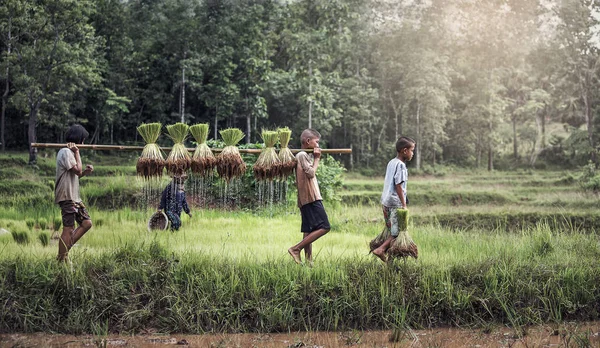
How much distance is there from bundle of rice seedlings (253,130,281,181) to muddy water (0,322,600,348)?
1.80m

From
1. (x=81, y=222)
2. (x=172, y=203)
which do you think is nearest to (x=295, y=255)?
(x=81, y=222)

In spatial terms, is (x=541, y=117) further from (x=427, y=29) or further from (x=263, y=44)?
(x=263, y=44)

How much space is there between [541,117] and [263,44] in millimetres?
17299

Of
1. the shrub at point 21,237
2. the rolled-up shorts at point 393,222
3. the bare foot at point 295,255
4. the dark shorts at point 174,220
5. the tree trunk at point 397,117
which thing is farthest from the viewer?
the tree trunk at point 397,117

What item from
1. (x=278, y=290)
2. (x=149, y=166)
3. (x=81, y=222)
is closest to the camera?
(x=278, y=290)

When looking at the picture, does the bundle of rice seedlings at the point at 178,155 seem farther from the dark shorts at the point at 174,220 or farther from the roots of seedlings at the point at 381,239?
the roots of seedlings at the point at 381,239

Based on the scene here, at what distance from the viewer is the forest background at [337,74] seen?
2033 centimetres

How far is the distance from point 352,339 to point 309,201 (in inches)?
60.9

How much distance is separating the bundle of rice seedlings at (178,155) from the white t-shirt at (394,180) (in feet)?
6.73

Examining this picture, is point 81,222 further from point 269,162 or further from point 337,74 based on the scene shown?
point 337,74

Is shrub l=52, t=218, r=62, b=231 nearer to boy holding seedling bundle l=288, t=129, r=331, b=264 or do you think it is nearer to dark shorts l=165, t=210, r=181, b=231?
dark shorts l=165, t=210, r=181, b=231

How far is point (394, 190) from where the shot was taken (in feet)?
17.8

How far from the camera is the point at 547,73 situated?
95.2ft

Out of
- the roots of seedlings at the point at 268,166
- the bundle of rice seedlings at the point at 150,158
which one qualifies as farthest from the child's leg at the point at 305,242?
the bundle of rice seedlings at the point at 150,158
